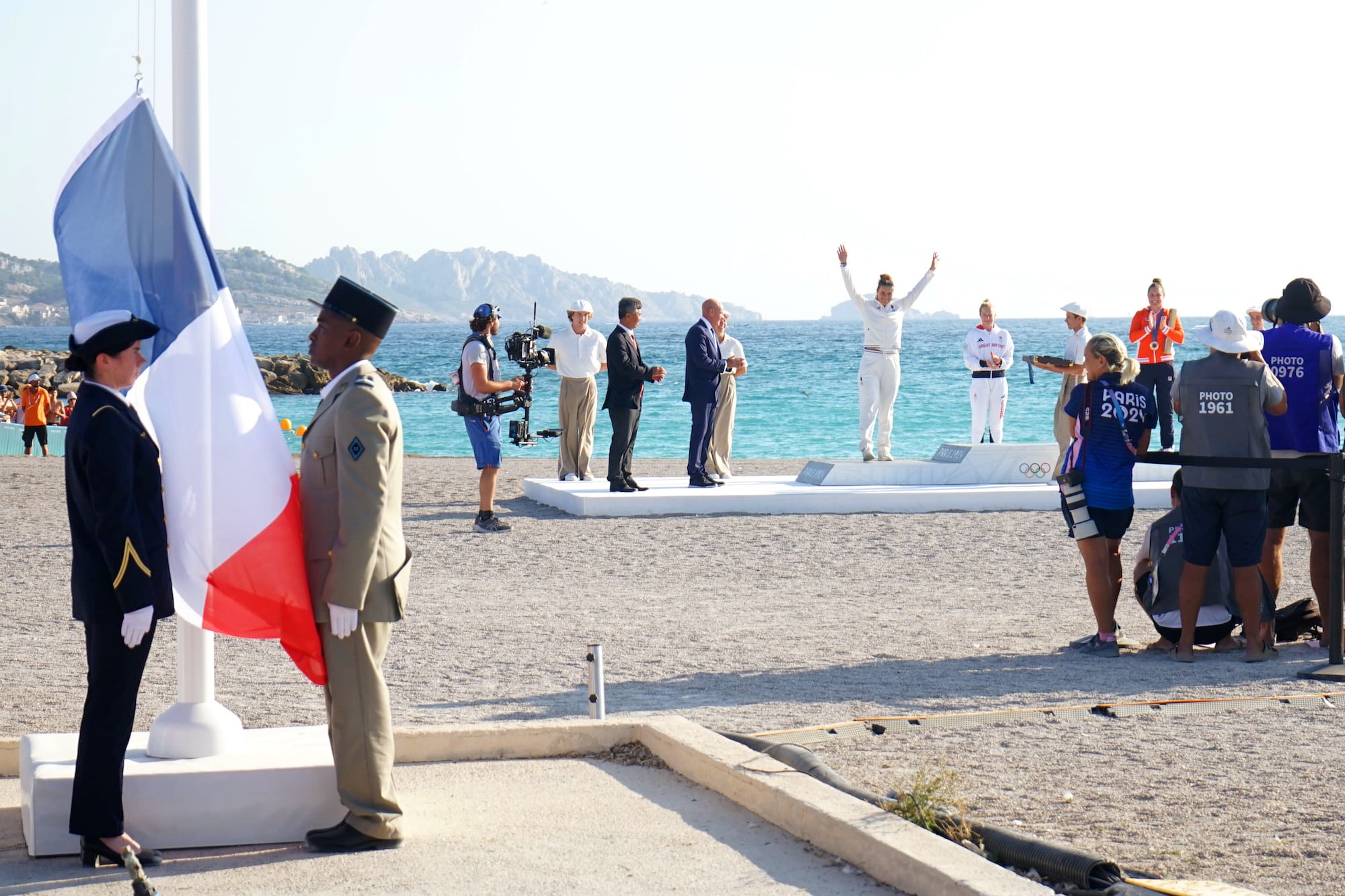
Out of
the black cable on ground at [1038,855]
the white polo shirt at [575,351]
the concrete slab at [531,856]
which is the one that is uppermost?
the white polo shirt at [575,351]

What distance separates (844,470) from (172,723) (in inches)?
444

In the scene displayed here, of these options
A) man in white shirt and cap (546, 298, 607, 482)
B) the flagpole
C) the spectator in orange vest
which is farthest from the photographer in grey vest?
the spectator in orange vest

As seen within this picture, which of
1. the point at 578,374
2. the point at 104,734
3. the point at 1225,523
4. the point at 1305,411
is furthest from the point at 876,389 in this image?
the point at 104,734

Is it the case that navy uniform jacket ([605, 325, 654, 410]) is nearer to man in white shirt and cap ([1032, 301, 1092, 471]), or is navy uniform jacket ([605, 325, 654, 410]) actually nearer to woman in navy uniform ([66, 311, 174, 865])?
man in white shirt and cap ([1032, 301, 1092, 471])

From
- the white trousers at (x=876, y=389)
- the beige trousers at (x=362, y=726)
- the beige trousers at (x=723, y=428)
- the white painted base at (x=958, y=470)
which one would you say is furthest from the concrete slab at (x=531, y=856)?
the beige trousers at (x=723, y=428)

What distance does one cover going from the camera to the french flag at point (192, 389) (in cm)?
452

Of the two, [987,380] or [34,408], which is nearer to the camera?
[987,380]

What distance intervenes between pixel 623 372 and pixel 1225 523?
7445 mm

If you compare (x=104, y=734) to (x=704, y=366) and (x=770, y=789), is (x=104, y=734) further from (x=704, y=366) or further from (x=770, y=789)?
(x=704, y=366)

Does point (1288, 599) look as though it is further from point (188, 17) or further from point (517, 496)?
point (517, 496)

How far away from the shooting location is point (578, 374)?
15.4 metres

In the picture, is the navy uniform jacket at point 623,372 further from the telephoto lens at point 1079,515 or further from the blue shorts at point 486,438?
the telephoto lens at point 1079,515

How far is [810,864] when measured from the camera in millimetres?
4441

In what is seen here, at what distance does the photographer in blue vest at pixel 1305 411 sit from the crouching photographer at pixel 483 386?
612 centimetres
